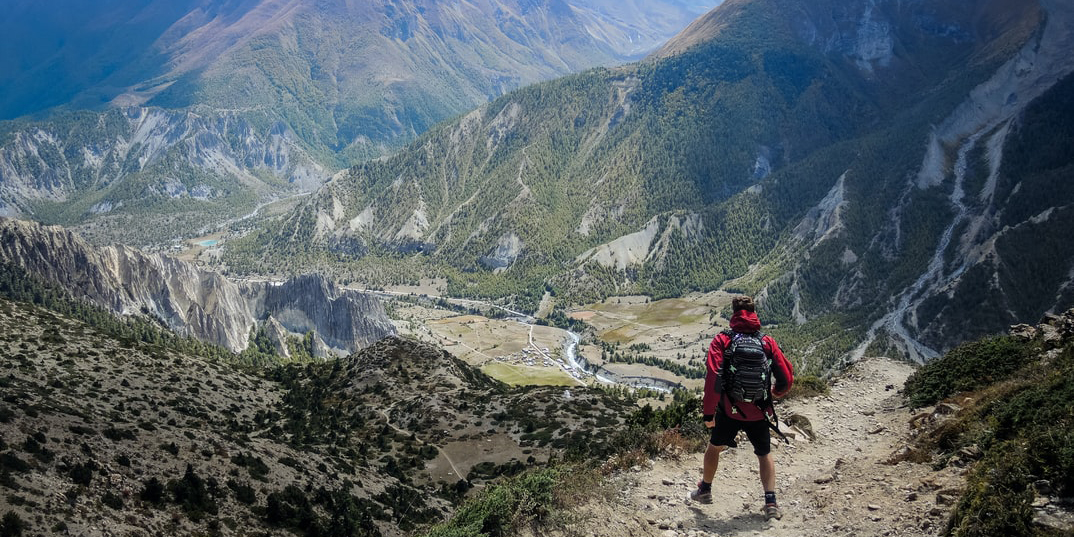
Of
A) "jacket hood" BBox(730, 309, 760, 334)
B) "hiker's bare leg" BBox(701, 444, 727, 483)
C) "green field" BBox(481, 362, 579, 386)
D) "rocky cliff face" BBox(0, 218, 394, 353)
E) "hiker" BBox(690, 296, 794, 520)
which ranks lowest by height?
"green field" BBox(481, 362, 579, 386)

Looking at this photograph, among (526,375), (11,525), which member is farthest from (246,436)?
(526,375)

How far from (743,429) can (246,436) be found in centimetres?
4496

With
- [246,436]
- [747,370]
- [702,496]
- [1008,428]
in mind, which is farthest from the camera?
[246,436]

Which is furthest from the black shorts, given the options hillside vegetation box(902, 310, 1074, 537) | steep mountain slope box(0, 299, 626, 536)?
steep mountain slope box(0, 299, 626, 536)

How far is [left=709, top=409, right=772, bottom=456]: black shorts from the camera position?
658 inches

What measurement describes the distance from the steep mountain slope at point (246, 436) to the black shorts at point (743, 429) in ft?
61.2

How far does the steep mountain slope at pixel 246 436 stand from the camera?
1366 inches

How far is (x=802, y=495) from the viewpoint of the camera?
60.7ft

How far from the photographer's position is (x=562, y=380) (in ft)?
444

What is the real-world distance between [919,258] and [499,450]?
5037 inches

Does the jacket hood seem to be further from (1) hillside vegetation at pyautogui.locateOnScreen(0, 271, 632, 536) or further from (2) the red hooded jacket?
(1) hillside vegetation at pyautogui.locateOnScreen(0, 271, 632, 536)

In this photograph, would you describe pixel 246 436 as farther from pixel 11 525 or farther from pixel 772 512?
pixel 772 512

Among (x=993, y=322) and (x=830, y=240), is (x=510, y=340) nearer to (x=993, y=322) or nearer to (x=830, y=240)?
(x=830, y=240)

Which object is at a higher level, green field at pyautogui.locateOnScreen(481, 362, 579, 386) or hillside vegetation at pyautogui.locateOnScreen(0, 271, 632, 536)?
hillside vegetation at pyautogui.locateOnScreen(0, 271, 632, 536)
